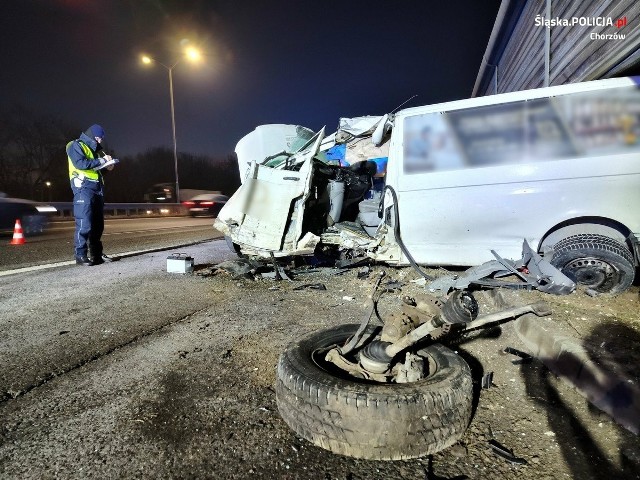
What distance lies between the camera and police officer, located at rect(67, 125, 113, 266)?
467 cm

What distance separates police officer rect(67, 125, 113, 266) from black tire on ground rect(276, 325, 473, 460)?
182 inches

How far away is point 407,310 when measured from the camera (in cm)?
172

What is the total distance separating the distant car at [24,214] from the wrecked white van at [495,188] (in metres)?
6.32

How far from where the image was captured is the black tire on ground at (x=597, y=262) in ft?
8.84

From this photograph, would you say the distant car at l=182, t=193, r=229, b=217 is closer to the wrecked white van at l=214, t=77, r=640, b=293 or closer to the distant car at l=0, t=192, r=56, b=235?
the distant car at l=0, t=192, r=56, b=235

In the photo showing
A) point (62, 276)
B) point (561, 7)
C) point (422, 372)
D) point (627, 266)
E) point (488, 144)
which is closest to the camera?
point (422, 372)

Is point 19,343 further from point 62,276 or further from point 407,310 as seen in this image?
point 407,310

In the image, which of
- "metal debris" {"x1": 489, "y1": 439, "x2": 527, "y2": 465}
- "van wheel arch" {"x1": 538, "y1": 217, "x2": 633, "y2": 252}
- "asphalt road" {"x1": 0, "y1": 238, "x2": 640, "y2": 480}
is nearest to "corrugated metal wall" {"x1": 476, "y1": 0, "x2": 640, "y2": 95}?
"van wheel arch" {"x1": 538, "y1": 217, "x2": 633, "y2": 252}

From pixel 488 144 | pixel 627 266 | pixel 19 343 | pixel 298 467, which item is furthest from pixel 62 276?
pixel 627 266

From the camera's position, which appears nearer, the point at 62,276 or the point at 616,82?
the point at 616,82

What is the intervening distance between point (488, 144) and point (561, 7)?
373cm

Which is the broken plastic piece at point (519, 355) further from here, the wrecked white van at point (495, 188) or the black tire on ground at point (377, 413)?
the wrecked white van at point (495, 188)

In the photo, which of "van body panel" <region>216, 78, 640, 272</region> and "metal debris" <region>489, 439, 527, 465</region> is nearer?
"metal debris" <region>489, 439, 527, 465</region>

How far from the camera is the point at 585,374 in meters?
1.67
